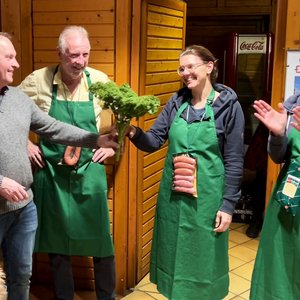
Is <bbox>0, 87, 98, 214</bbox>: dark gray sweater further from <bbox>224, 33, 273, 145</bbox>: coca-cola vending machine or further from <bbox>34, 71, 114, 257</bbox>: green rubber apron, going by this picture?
<bbox>224, 33, 273, 145</bbox>: coca-cola vending machine

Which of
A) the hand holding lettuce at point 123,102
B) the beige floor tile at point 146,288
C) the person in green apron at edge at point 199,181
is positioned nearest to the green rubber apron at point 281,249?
the person in green apron at edge at point 199,181

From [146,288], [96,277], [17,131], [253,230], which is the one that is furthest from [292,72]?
[253,230]

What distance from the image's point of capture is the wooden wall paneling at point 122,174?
8.84 feet

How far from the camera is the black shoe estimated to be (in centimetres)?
413

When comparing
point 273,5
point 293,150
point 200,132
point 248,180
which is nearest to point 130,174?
point 200,132

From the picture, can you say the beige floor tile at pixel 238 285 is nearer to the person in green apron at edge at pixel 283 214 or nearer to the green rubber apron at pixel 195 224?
the green rubber apron at pixel 195 224

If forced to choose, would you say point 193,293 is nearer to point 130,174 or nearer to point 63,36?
point 130,174

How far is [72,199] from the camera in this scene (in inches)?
101

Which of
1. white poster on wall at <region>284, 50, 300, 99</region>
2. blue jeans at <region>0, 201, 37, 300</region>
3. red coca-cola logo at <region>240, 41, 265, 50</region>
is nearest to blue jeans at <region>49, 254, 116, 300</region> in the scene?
blue jeans at <region>0, 201, 37, 300</region>

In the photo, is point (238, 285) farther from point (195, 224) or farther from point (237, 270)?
point (195, 224)

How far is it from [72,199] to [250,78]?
289cm

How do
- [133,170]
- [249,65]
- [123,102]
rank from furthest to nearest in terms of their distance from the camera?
[249,65], [133,170], [123,102]

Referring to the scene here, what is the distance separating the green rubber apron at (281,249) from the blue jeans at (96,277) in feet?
3.13

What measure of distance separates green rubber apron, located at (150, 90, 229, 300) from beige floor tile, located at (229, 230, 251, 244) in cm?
183
